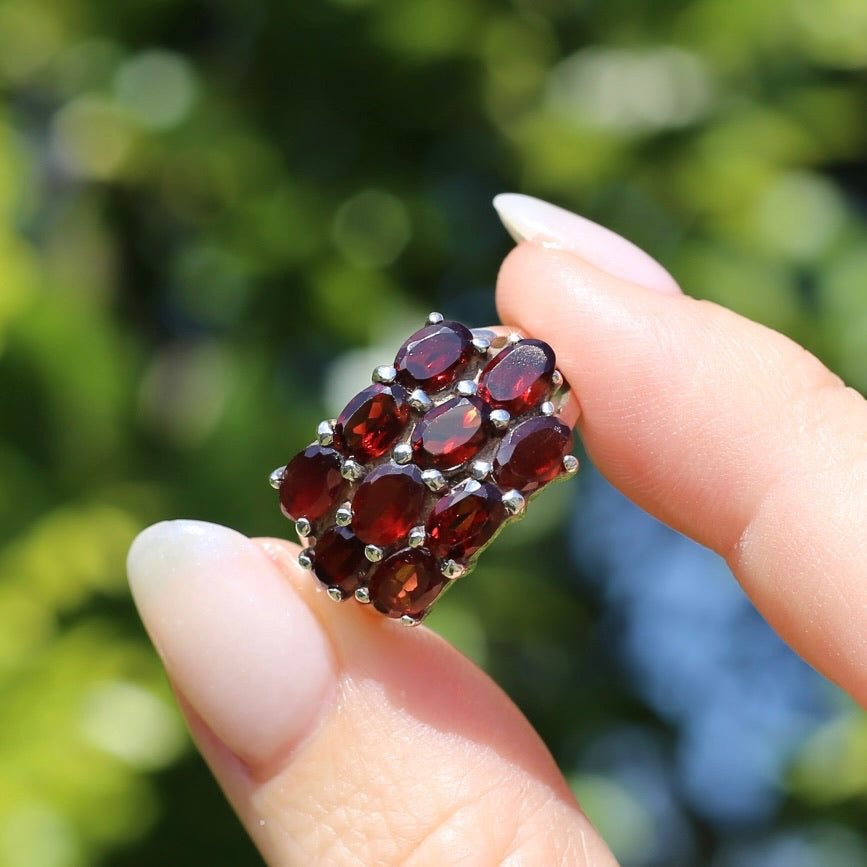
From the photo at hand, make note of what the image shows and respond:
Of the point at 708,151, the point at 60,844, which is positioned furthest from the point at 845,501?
the point at 60,844

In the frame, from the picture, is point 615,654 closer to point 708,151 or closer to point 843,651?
point 708,151

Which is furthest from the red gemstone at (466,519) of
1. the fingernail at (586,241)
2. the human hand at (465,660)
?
the fingernail at (586,241)

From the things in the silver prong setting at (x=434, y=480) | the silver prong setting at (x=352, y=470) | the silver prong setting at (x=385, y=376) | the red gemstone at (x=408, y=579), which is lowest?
the red gemstone at (x=408, y=579)

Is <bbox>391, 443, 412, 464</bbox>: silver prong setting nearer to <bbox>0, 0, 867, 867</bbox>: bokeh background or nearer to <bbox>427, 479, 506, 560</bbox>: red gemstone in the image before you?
<bbox>427, 479, 506, 560</bbox>: red gemstone

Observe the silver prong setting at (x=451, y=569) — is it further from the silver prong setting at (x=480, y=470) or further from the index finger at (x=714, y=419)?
the index finger at (x=714, y=419)

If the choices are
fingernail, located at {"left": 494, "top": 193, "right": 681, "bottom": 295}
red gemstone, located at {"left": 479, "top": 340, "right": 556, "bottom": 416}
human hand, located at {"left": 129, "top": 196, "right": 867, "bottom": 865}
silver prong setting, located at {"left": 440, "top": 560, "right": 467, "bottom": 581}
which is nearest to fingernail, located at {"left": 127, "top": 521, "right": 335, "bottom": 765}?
human hand, located at {"left": 129, "top": 196, "right": 867, "bottom": 865}

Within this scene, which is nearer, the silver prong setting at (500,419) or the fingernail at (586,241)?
the silver prong setting at (500,419)
